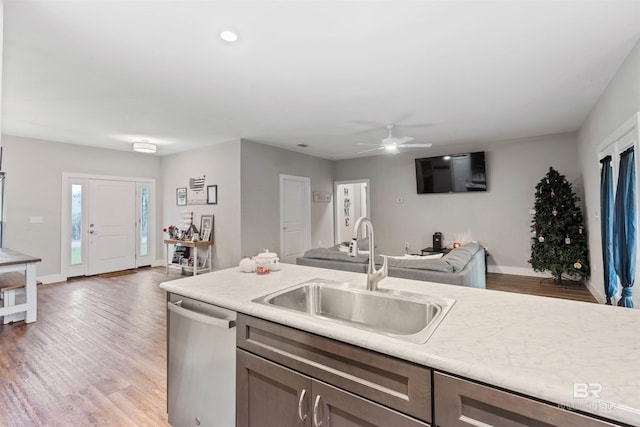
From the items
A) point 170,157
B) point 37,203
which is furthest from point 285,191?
point 37,203

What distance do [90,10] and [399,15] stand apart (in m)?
1.98

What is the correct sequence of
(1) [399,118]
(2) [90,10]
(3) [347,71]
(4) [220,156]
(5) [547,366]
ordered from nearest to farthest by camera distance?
(5) [547,366], (2) [90,10], (3) [347,71], (1) [399,118], (4) [220,156]

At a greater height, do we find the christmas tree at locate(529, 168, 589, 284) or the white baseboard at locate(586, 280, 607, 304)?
the christmas tree at locate(529, 168, 589, 284)

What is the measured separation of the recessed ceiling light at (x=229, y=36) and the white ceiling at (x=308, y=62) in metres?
0.04

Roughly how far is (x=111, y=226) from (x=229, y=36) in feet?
18.0

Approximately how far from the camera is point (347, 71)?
2.77 metres

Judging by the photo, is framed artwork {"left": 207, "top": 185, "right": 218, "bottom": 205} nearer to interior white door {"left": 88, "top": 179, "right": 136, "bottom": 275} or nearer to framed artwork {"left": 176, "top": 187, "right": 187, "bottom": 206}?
framed artwork {"left": 176, "top": 187, "right": 187, "bottom": 206}

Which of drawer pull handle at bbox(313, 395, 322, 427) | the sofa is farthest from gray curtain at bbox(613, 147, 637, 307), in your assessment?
drawer pull handle at bbox(313, 395, 322, 427)

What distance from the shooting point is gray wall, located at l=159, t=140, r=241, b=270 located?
5312 millimetres

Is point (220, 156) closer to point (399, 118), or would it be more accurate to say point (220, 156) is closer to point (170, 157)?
point (170, 157)

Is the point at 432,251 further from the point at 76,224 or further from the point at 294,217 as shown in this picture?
the point at 76,224

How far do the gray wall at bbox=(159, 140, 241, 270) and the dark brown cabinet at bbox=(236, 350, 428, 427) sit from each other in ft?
13.4
